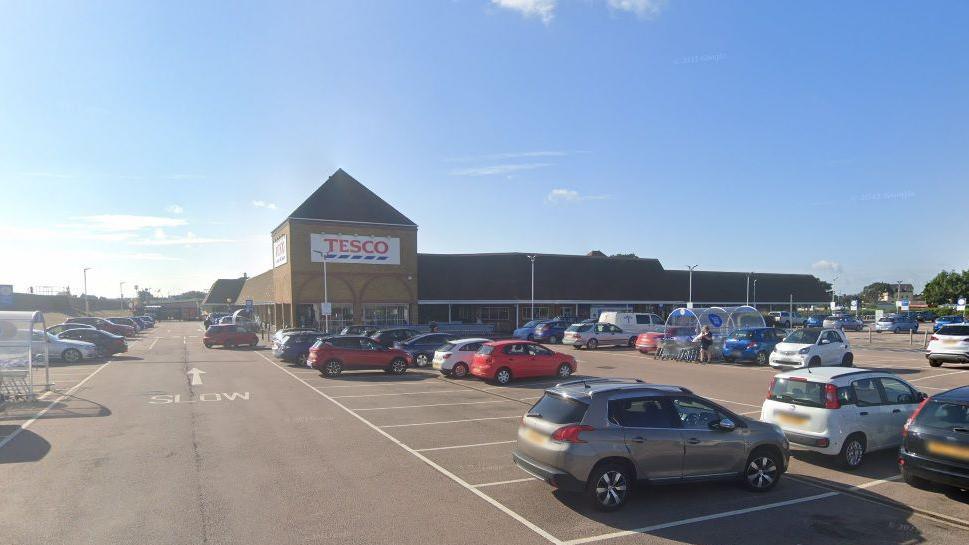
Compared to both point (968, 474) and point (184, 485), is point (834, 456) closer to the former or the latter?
point (968, 474)

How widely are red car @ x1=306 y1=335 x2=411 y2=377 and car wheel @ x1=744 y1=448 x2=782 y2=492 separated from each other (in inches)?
615

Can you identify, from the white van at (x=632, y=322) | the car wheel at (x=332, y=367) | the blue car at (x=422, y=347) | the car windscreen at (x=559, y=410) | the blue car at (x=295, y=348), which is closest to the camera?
the car windscreen at (x=559, y=410)

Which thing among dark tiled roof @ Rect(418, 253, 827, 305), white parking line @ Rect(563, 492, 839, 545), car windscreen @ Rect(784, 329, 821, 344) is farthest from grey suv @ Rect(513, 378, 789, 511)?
dark tiled roof @ Rect(418, 253, 827, 305)

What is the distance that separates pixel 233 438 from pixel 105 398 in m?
7.39

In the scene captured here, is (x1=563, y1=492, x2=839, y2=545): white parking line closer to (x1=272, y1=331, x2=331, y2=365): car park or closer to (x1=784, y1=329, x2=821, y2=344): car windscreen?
(x1=784, y1=329, x2=821, y2=344): car windscreen

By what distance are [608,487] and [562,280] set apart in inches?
2048

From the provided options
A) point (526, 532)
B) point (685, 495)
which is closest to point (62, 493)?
point (526, 532)

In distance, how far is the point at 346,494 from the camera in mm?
7836

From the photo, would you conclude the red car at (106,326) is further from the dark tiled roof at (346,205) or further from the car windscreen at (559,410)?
the car windscreen at (559,410)

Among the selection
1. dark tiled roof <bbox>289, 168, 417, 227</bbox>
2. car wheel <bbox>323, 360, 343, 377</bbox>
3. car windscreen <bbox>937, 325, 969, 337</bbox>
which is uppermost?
dark tiled roof <bbox>289, 168, 417, 227</bbox>

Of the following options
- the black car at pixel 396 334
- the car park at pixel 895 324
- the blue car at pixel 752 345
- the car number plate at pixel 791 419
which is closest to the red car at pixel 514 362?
the black car at pixel 396 334

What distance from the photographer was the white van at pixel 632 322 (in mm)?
35031

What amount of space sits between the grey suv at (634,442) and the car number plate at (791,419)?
1333 millimetres

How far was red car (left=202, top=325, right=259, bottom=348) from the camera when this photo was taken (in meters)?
34.2
